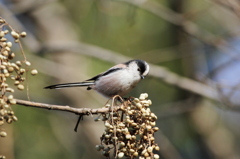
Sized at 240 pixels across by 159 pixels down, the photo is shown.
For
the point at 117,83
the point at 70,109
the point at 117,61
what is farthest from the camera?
the point at 117,61

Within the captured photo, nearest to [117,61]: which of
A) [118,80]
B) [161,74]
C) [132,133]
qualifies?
[161,74]

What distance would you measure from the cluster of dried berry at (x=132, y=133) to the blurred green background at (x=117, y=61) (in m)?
3.82

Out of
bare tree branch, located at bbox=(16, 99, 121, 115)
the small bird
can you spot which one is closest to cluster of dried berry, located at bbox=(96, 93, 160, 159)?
bare tree branch, located at bbox=(16, 99, 121, 115)

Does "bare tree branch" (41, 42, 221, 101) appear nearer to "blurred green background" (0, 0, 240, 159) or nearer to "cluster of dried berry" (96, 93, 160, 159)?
"blurred green background" (0, 0, 240, 159)

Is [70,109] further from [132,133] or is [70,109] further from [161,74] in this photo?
[161,74]

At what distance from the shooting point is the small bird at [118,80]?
417 centimetres

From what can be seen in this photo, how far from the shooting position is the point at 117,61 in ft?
20.2

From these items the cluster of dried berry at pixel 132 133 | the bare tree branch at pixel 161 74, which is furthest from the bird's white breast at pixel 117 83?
the cluster of dried berry at pixel 132 133

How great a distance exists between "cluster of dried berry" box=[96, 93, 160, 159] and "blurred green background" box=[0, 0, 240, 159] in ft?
12.5

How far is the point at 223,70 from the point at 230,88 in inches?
30.0

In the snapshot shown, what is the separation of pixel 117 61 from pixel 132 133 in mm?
4054

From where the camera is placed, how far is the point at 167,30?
8.66m

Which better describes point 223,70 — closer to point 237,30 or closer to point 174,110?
point 237,30

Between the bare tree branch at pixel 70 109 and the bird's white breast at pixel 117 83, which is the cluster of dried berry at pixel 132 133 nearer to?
the bare tree branch at pixel 70 109
